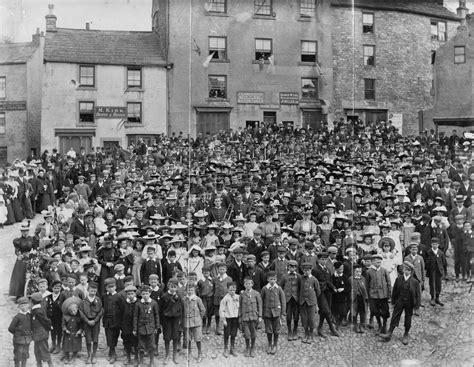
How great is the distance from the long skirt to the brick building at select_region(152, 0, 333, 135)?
17629mm

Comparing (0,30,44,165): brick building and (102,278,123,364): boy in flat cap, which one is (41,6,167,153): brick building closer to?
(0,30,44,165): brick building

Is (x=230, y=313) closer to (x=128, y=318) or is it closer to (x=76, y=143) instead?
(x=128, y=318)

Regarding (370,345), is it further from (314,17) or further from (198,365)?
(314,17)

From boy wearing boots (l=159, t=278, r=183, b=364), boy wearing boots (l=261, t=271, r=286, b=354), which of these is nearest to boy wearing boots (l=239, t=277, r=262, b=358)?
boy wearing boots (l=261, t=271, r=286, b=354)

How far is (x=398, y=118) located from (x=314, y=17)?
7.93 meters

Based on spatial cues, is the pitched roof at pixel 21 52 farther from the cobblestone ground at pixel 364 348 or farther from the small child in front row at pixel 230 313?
the small child in front row at pixel 230 313

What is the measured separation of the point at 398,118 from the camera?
111ft

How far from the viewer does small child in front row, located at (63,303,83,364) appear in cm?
1044

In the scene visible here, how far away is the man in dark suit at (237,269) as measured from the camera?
40.1 feet

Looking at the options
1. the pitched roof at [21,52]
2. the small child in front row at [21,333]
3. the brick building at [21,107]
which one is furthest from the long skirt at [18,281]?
the pitched roof at [21,52]

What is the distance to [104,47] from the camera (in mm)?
30812

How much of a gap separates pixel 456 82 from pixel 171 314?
794 inches

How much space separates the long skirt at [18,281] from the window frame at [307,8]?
71.3ft

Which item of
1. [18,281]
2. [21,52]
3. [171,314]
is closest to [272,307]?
[171,314]
